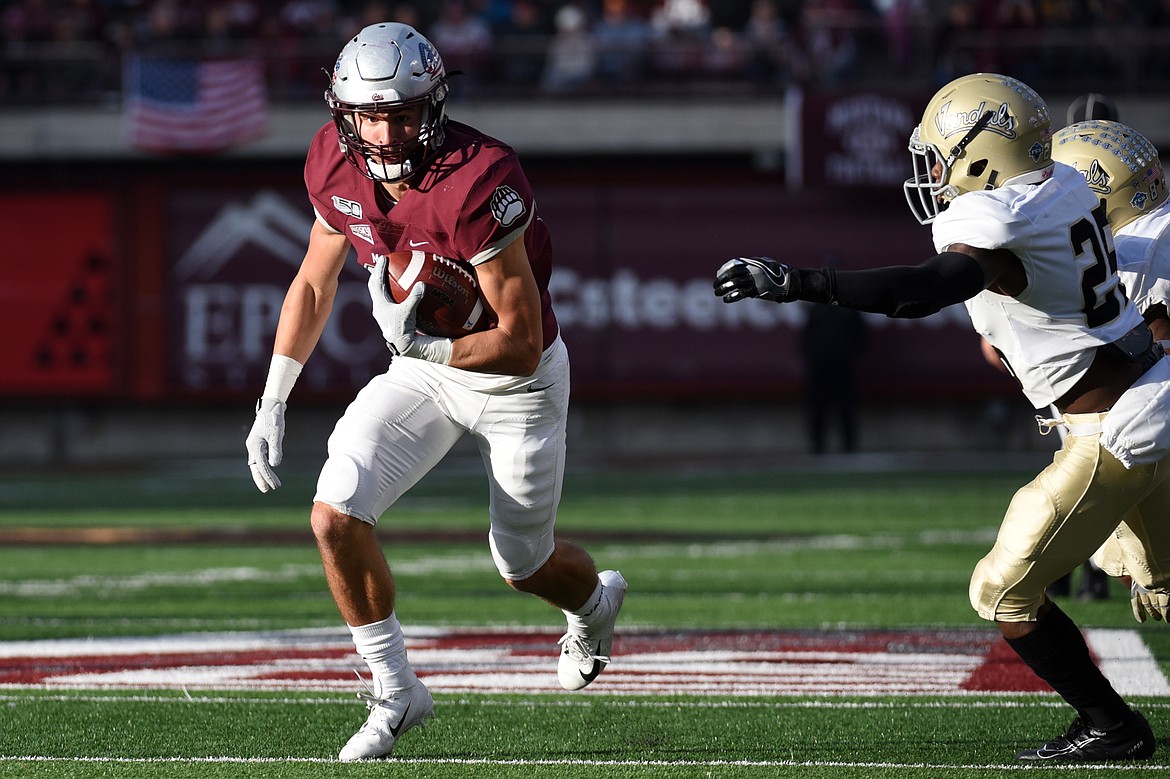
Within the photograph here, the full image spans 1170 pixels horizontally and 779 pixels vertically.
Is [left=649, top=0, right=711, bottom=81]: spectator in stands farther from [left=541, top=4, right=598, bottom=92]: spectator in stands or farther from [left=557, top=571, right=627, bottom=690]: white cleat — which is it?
[left=557, top=571, right=627, bottom=690]: white cleat

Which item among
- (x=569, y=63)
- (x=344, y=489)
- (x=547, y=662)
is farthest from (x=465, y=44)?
(x=344, y=489)

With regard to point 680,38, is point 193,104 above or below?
below

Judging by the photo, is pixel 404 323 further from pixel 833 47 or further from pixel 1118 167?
pixel 833 47

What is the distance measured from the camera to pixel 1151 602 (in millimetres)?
4566

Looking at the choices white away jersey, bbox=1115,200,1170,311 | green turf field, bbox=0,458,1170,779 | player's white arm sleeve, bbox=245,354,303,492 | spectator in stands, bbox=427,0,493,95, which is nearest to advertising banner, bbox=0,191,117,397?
green turf field, bbox=0,458,1170,779

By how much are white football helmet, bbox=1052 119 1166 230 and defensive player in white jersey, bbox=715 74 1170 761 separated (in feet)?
3.08

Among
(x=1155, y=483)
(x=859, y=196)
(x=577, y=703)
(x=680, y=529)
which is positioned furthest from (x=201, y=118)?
(x=1155, y=483)

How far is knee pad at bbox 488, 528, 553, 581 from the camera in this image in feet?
15.4

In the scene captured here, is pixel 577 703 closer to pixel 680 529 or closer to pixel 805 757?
pixel 805 757

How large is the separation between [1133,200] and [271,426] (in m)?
2.64

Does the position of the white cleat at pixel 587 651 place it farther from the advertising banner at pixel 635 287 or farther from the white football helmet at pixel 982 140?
the advertising banner at pixel 635 287

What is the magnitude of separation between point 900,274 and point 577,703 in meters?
2.09

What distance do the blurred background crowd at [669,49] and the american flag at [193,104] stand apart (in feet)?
1.84

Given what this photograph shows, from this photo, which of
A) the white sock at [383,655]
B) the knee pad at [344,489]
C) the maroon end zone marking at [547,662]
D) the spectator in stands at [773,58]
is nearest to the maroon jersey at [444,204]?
the knee pad at [344,489]
